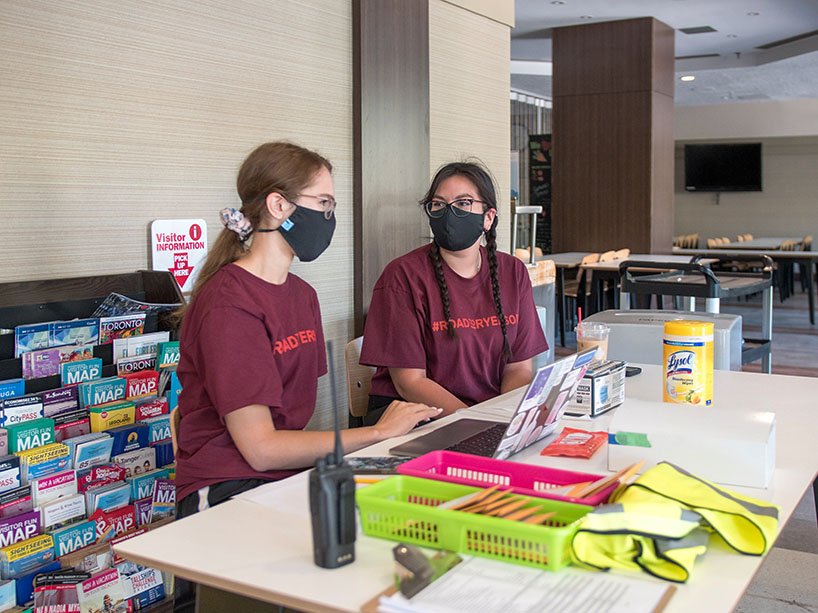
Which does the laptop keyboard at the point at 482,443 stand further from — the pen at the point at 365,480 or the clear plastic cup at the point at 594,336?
the clear plastic cup at the point at 594,336

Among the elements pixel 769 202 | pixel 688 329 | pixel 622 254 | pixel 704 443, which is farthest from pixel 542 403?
pixel 769 202

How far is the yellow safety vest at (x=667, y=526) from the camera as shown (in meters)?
1.09

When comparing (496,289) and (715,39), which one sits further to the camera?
(715,39)

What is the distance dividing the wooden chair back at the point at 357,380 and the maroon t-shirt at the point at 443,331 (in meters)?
0.10

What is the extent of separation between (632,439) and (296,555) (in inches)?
27.0

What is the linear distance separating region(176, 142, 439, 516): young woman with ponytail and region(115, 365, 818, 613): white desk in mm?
206

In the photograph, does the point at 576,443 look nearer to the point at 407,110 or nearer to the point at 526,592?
the point at 526,592

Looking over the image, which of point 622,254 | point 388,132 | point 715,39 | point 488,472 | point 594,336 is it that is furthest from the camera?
point 715,39

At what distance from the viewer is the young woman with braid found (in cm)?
251

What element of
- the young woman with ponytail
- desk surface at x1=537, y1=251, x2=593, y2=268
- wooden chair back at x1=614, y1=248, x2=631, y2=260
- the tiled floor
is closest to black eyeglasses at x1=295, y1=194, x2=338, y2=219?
the young woman with ponytail

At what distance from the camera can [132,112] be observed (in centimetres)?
242

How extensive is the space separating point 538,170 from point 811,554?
8434 mm

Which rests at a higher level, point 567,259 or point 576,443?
point 567,259

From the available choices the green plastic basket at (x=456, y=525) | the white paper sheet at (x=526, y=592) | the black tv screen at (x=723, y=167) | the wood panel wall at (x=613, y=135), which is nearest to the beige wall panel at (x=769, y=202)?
the black tv screen at (x=723, y=167)
